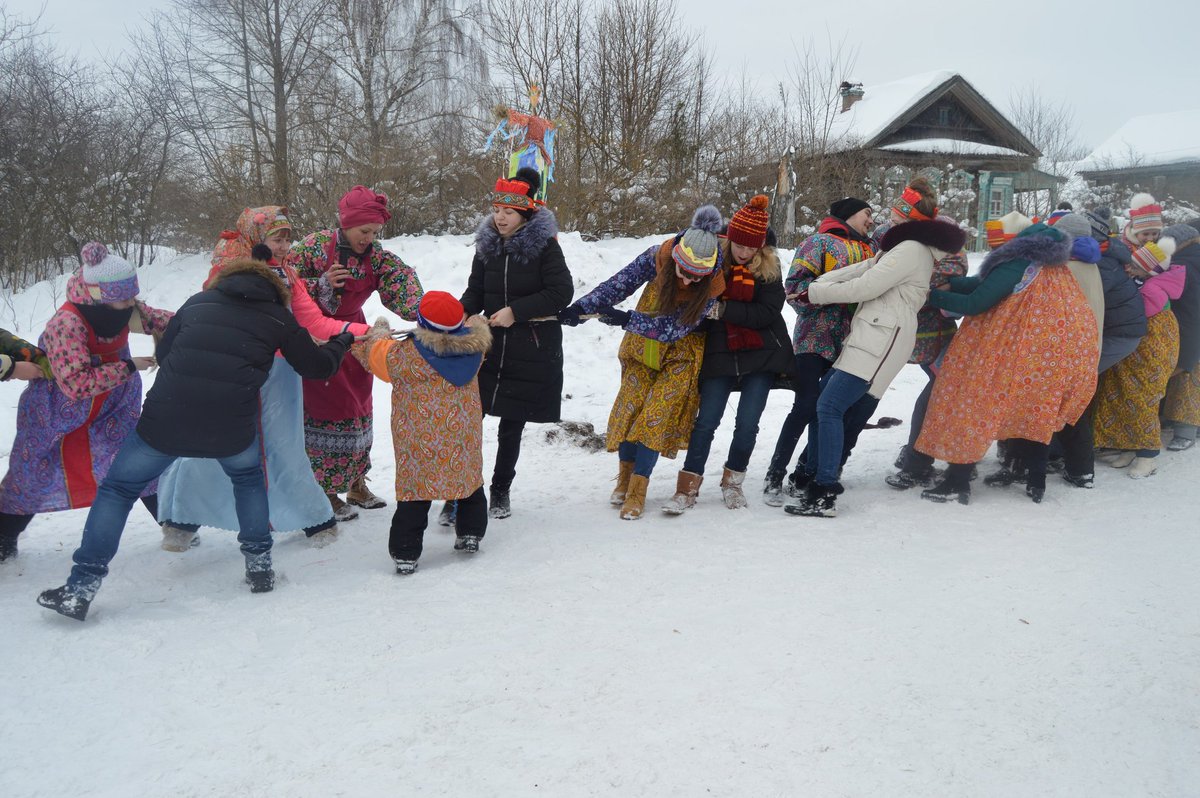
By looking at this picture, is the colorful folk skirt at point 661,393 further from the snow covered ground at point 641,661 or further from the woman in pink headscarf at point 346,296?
the woman in pink headscarf at point 346,296

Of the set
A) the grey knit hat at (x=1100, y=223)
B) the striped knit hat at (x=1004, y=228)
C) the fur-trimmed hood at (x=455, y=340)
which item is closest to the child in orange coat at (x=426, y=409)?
the fur-trimmed hood at (x=455, y=340)

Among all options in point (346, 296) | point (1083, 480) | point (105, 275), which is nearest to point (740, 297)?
point (346, 296)

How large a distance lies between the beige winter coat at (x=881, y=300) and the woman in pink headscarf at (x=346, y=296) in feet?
7.56

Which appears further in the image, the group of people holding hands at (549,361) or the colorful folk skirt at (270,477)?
the colorful folk skirt at (270,477)

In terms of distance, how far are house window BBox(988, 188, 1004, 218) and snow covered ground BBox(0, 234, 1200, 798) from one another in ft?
67.4

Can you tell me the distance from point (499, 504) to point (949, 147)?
69.8 feet

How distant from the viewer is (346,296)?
4445mm

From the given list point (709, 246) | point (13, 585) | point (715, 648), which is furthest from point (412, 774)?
point (709, 246)

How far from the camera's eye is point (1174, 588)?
11.4 feet

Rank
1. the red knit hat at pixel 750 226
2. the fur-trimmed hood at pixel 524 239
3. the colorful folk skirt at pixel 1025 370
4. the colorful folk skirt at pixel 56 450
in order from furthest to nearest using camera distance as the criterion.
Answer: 1. the colorful folk skirt at pixel 1025 370
2. the fur-trimmed hood at pixel 524 239
3. the red knit hat at pixel 750 226
4. the colorful folk skirt at pixel 56 450

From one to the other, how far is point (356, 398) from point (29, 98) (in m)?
12.0

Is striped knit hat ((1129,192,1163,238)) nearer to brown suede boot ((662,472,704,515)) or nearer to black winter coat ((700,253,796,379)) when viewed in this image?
black winter coat ((700,253,796,379))

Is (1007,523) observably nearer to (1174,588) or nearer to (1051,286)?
(1174,588)

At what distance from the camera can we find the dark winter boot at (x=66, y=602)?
10.5 ft
